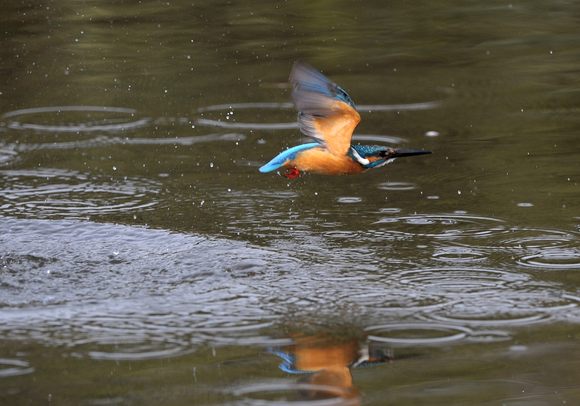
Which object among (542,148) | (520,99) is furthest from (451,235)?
(520,99)

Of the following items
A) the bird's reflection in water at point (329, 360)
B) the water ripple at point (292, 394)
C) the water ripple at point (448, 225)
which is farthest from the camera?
the water ripple at point (448, 225)

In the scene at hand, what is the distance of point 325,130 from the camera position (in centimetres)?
425

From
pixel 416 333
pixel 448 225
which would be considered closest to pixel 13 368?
pixel 416 333

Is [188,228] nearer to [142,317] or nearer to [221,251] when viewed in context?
[221,251]

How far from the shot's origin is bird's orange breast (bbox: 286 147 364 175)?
4254mm

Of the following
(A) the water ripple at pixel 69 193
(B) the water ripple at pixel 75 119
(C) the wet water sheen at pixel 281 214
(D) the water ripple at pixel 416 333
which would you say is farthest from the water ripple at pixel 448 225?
(B) the water ripple at pixel 75 119

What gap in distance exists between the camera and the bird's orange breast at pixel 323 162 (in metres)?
4.25

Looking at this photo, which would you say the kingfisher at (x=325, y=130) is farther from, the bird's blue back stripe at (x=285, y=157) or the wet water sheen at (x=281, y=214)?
the wet water sheen at (x=281, y=214)

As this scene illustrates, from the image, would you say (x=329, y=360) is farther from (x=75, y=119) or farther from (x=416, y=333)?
(x=75, y=119)

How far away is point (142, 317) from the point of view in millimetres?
3875

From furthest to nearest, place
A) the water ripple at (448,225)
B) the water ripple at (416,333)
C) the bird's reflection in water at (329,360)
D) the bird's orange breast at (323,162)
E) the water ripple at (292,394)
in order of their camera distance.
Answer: the water ripple at (448,225)
the bird's orange breast at (323,162)
the water ripple at (416,333)
the bird's reflection in water at (329,360)
the water ripple at (292,394)

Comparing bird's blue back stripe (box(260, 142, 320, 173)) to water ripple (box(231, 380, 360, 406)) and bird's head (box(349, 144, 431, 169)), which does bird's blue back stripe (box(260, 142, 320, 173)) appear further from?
water ripple (box(231, 380, 360, 406))

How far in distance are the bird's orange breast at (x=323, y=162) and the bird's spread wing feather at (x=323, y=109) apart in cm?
3

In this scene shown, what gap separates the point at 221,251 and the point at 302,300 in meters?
0.61
